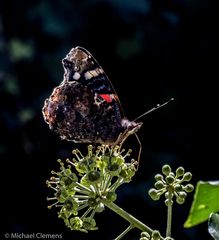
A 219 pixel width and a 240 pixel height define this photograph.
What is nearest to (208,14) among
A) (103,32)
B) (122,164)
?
(103,32)

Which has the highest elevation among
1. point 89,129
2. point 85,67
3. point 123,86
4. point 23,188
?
point 85,67

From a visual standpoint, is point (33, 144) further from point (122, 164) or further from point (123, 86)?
point (122, 164)

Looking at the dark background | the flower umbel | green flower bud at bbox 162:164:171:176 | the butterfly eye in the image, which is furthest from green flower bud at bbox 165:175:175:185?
the dark background

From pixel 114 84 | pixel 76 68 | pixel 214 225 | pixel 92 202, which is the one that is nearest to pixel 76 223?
pixel 92 202

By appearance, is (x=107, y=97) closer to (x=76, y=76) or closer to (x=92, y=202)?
(x=76, y=76)

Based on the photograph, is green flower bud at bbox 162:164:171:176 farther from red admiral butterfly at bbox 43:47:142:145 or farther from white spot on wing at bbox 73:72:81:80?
white spot on wing at bbox 73:72:81:80

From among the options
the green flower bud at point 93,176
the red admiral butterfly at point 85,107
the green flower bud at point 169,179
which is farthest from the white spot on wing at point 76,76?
the green flower bud at point 169,179
